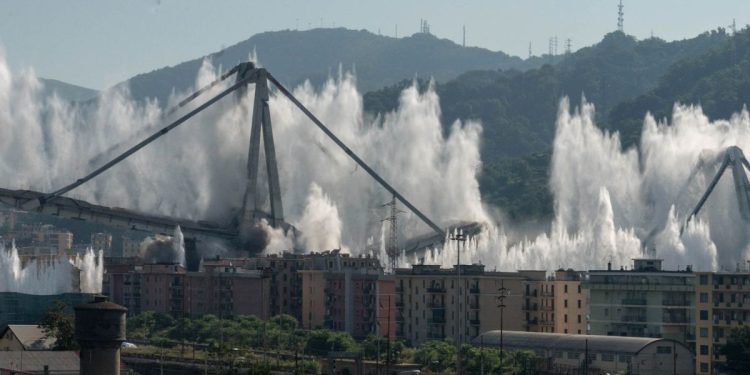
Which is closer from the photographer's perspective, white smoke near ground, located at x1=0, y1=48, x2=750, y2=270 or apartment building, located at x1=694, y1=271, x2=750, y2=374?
apartment building, located at x1=694, y1=271, x2=750, y2=374

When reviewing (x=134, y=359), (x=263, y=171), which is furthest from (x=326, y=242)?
(x=134, y=359)

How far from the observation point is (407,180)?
184 meters

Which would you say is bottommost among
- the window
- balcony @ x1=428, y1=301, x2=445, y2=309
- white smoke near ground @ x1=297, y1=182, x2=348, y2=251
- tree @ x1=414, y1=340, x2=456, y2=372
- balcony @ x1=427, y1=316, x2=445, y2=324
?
tree @ x1=414, y1=340, x2=456, y2=372

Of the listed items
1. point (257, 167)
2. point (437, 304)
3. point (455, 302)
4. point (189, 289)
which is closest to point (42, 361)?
point (455, 302)

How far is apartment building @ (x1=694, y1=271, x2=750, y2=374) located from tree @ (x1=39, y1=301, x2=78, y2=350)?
28186 millimetres

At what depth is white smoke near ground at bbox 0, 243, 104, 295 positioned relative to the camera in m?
135

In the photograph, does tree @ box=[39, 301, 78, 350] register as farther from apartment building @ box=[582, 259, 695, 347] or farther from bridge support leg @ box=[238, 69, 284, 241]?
bridge support leg @ box=[238, 69, 284, 241]

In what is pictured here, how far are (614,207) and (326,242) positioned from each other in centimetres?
2321

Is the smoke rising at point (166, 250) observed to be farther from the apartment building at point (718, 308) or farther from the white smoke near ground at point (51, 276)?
the apartment building at point (718, 308)

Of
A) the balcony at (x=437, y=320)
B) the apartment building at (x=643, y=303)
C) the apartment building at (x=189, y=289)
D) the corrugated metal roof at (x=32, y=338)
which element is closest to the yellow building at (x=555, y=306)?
the apartment building at (x=643, y=303)

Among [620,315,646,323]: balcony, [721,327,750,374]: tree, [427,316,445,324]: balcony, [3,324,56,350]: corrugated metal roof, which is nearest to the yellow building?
[427,316,445,324]: balcony

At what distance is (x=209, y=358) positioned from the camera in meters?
102

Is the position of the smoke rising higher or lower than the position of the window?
higher

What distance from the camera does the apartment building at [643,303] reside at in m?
102
